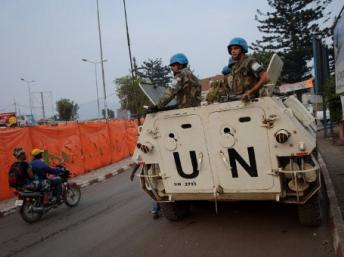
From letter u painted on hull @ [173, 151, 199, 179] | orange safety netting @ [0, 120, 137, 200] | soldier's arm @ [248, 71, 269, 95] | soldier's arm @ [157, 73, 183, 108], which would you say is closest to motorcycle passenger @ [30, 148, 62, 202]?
orange safety netting @ [0, 120, 137, 200]

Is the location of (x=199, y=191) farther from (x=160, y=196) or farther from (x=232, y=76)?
(x=232, y=76)

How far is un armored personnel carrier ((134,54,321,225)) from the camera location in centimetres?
523

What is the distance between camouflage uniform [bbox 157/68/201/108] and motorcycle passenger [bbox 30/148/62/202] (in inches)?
143

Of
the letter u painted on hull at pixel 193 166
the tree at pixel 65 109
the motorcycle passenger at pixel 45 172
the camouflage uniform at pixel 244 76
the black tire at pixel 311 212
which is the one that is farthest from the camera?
the tree at pixel 65 109

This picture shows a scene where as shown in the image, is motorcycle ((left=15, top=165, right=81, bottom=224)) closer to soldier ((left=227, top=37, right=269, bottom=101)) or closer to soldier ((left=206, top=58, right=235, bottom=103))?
soldier ((left=206, top=58, right=235, bottom=103))

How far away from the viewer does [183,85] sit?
6.58 meters

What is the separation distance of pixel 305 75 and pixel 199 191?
42.4 meters

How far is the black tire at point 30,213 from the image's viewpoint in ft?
27.3

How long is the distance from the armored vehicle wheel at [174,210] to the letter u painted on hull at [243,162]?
4.88 ft

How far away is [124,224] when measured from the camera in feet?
23.4

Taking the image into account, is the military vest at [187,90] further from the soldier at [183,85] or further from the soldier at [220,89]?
the soldier at [220,89]

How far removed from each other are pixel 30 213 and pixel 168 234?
3546 millimetres

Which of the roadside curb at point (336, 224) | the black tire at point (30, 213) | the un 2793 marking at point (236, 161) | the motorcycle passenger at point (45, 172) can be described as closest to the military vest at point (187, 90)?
the un 2793 marking at point (236, 161)

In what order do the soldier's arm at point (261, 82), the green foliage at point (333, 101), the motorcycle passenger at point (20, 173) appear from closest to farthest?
the soldier's arm at point (261, 82) → the motorcycle passenger at point (20, 173) → the green foliage at point (333, 101)
